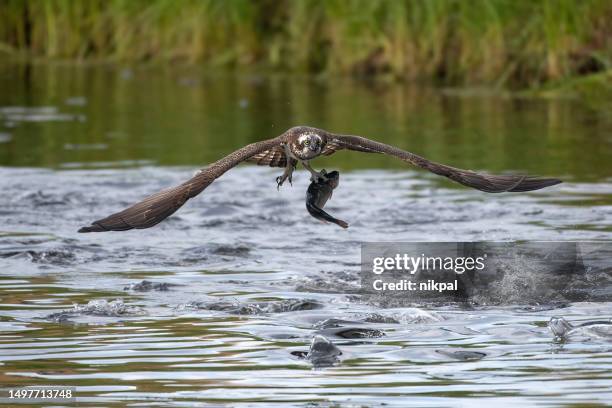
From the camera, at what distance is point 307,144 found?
24.2 feet

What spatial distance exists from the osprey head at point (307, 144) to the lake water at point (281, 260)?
728 millimetres

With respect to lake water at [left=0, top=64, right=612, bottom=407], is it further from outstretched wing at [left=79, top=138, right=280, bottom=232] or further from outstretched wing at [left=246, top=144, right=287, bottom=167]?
outstretched wing at [left=246, top=144, right=287, bottom=167]

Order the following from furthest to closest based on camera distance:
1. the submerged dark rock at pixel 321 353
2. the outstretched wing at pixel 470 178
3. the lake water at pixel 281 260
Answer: the outstretched wing at pixel 470 178 → the submerged dark rock at pixel 321 353 → the lake water at pixel 281 260

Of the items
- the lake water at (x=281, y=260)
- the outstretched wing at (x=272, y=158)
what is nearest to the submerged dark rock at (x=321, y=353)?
the lake water at (x=281, y=260)

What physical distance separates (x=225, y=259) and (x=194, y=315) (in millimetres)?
1697

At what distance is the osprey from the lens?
22.3 feet

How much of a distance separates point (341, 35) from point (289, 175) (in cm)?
1222

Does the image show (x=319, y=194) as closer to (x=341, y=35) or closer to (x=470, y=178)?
(x=470, y=178)

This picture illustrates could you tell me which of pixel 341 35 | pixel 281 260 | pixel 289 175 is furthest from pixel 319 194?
pixel 341 35

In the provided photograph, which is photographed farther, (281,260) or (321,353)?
(281,260)

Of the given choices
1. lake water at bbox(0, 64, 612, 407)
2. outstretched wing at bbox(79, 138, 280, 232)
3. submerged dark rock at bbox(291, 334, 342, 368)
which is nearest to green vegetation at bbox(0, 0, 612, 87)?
lake water at bbox(0, 64, 612, 407)

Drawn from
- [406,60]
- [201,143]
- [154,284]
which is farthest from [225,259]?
[406,60]

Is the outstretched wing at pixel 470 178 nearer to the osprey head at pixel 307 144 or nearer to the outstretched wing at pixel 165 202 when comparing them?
the osprey head at pixel 307 144

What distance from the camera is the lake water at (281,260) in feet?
19.1
